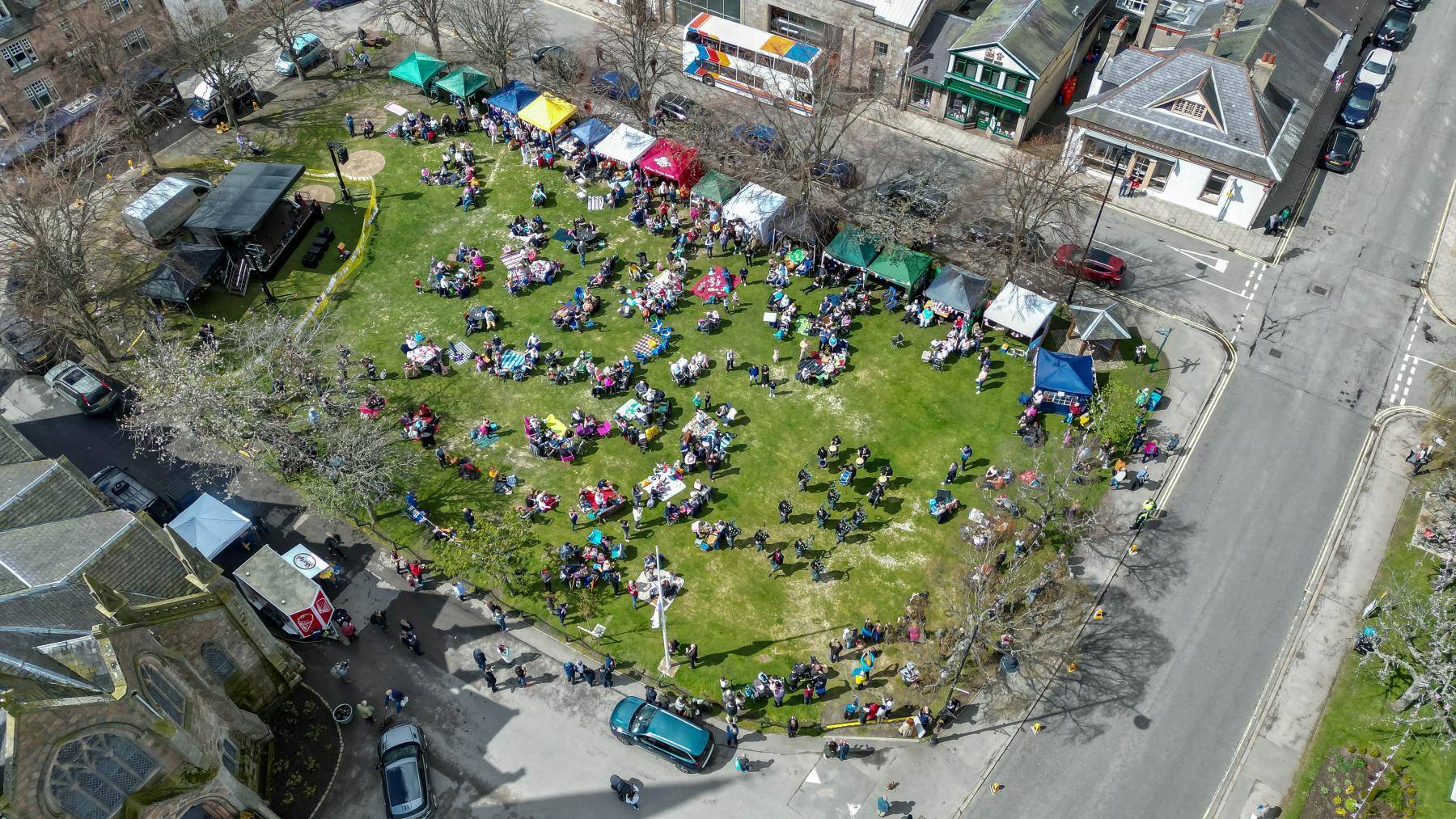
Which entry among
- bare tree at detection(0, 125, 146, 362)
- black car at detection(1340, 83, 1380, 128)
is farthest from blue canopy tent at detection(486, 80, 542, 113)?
black car at detection(1340, 83, 1380, 128)

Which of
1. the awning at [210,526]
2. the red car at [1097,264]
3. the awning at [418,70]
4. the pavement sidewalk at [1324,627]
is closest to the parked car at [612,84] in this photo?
the awning at [418,70]

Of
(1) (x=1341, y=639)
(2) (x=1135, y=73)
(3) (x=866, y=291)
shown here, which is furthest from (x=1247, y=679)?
(2) (x=1135, y=73)

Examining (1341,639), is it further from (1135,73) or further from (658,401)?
(1135,73)

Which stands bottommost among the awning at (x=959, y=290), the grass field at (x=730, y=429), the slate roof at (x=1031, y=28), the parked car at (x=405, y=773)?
the parked car at (x=405, y=773)

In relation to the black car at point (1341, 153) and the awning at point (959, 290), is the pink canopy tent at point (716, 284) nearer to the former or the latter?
the awning at point (959, 290)

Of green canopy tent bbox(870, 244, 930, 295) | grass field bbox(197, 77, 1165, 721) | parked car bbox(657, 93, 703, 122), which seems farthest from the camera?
parked car bbox(657, 93, 703, 122)

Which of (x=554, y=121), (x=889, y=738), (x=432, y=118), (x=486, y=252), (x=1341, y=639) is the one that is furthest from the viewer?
(x=432, y=118)

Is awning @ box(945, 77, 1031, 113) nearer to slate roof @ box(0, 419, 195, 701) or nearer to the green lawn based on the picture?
the green lawn
